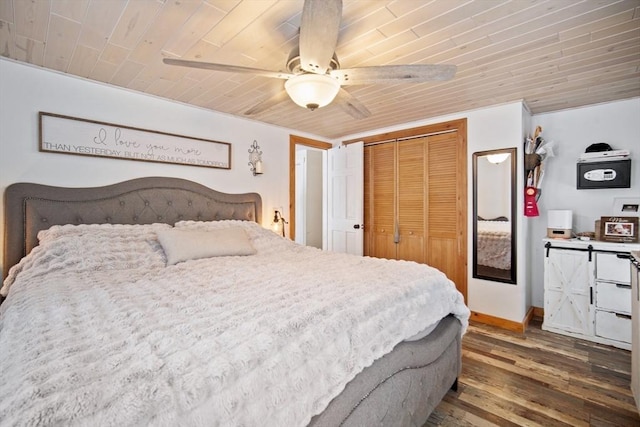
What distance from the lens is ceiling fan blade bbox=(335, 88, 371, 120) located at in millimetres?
1975

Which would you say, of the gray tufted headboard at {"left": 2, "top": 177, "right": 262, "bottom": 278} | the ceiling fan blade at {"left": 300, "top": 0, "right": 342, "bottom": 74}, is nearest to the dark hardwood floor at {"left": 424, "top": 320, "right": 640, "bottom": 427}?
the ceiling fan blade at {"left": 300, "top": 0, "right": 342, "bottom": 74}

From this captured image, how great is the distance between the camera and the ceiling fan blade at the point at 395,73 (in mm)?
1581

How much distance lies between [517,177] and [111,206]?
3834mm

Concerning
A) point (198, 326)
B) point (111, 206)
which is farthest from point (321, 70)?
point (111, 206)

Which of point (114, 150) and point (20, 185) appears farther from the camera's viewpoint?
point (114, 150)

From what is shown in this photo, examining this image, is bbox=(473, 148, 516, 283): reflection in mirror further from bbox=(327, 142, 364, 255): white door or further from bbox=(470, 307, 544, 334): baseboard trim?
bbox=(327, 142, 364, 255): white door

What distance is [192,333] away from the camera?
945mm

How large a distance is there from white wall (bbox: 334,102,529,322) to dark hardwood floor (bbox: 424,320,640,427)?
1.14ft

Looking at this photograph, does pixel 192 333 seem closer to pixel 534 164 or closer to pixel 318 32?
pixel 318 32

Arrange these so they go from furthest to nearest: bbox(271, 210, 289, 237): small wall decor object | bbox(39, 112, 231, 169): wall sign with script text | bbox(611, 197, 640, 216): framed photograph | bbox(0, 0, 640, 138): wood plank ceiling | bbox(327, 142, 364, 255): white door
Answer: bbox(327, 142, 364, 255): white door
bbox(271, 210, 289, 237): small wall decor object
bbox(611, 197, 640, 216): framed photograph
bbox(39, 112, 231, 169): wall sign with script text
bbox(0, 0, 640, 138): wood plank ceiling

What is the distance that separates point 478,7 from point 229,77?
5.77ft

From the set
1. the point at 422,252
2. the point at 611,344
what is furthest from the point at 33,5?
the point at 611,344

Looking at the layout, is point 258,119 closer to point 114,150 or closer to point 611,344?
point 114,150

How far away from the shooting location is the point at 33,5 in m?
1.55
